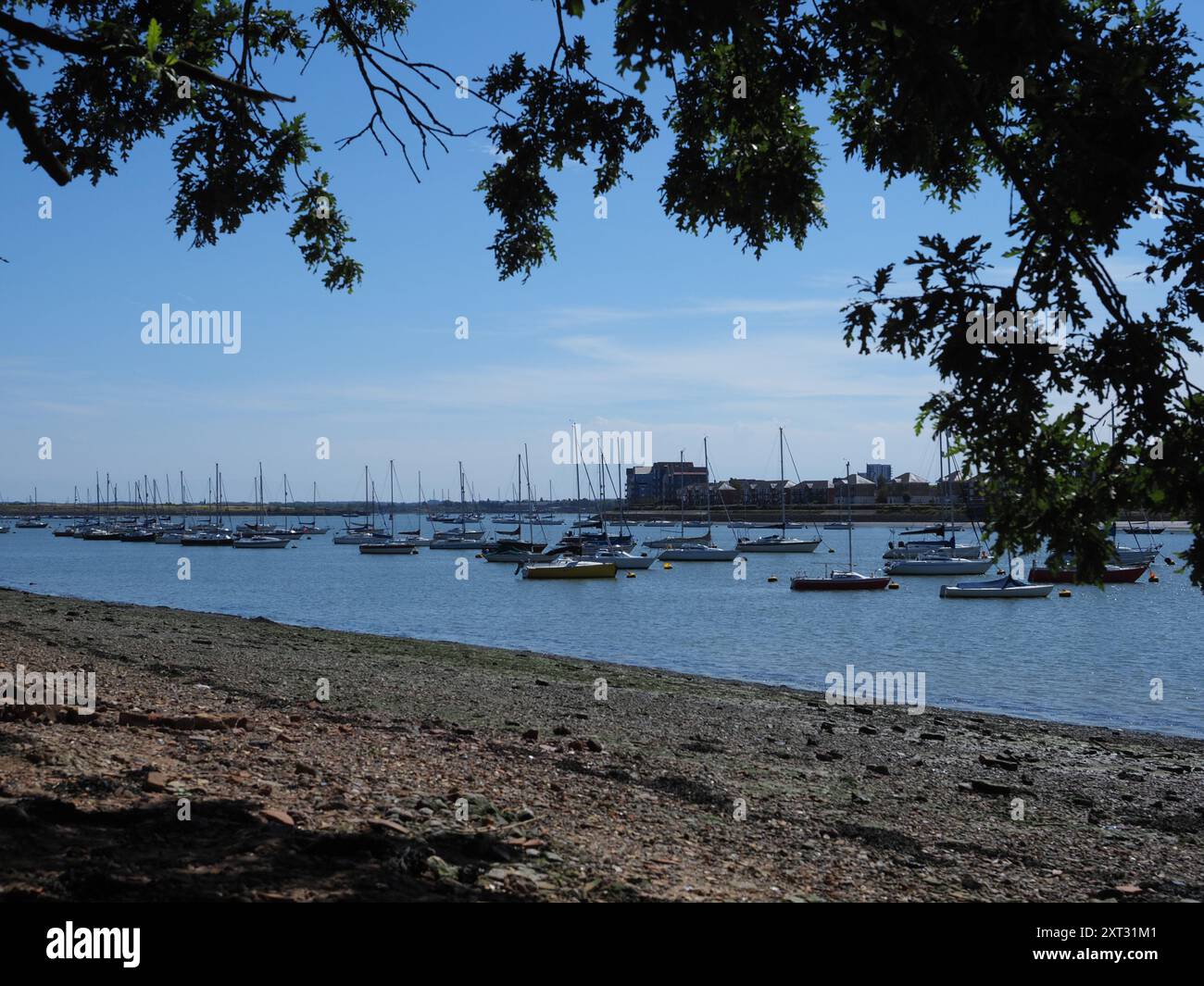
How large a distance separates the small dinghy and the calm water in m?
0.90

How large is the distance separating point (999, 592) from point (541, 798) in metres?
61.2

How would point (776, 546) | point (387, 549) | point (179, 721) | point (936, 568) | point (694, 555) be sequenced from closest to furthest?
point (179, 721) → point (936, 568) → point (694, 555) → point (776, 546) → point (387, 549)

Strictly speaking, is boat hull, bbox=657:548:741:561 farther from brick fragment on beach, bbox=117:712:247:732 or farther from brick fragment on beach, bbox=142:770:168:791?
brick fragment on beach, bbox=142:770:168:791

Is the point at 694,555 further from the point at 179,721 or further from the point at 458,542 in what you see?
the point at 179,721

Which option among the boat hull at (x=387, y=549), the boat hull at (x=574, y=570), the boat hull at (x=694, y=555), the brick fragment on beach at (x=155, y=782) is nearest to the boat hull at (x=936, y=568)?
the boat hull at (x=694, y=555)

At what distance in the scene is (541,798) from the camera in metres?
10.3

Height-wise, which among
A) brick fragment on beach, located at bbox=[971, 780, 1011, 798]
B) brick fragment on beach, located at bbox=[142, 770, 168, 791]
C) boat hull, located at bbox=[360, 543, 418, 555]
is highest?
brick fragment on beach, located at bbox=[142, 770, 168, 791]

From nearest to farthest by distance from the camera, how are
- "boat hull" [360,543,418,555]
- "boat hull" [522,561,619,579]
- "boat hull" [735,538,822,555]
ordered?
"boat hull" [522,561,619,579] → "boat hull" [735,538,822,555] → "boat hull" [360,543,418,555]

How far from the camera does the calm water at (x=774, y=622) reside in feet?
106

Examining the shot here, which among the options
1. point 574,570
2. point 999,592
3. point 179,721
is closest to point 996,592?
point 999,592

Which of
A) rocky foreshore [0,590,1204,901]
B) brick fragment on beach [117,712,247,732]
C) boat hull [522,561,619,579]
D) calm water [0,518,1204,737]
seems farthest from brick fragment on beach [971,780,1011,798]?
boat hull [522,561,619,579]

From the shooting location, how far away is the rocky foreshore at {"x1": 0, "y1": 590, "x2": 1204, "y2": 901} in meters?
7.07

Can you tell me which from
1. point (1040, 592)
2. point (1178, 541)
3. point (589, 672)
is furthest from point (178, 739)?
point (1178, 541)
